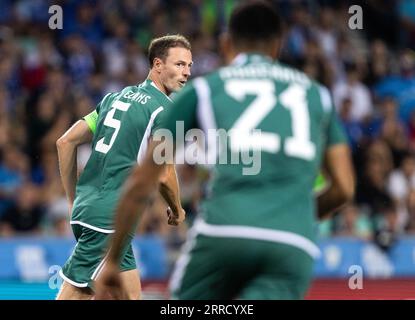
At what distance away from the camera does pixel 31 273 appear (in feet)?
41.0

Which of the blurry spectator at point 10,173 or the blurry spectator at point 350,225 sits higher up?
the blurry spectator at point 10,173

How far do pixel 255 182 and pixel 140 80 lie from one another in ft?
35.6

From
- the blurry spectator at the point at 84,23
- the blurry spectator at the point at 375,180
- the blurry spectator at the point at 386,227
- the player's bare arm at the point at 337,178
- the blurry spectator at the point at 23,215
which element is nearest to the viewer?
the player's bare arm at the point at 337,178

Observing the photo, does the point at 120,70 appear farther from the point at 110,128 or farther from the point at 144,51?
the point at 110,128

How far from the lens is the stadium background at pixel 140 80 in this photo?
12.8 metres

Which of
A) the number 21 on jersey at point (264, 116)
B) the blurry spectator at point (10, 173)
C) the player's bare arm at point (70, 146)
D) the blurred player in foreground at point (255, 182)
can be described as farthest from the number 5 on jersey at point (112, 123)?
the blurry spectator at point (10, 173)

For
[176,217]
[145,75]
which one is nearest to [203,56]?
[145,75]

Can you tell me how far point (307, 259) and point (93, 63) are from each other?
1125 cm

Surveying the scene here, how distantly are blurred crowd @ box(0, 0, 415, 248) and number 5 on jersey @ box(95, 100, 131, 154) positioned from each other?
6.27m

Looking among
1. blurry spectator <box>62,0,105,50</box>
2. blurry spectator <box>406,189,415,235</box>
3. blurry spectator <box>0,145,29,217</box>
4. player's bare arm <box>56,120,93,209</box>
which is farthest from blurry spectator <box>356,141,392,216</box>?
player's bare arm <box>56,120,93,209</box>

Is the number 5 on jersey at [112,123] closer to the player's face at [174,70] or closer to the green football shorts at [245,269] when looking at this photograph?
the player's face at [174,70]

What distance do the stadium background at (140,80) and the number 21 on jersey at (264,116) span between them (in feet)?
21.4

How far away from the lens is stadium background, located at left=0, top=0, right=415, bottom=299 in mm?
12820

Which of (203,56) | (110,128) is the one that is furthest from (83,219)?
(203,56)
